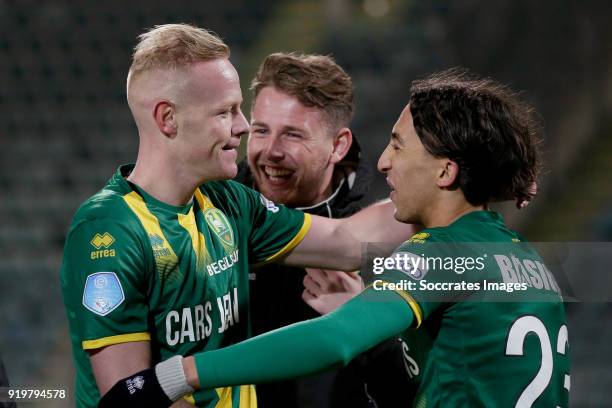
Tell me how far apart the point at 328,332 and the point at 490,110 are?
0.83 meters

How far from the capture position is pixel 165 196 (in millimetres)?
2732

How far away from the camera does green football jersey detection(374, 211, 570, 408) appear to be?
2.39 metres

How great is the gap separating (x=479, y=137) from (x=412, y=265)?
17.2 inches

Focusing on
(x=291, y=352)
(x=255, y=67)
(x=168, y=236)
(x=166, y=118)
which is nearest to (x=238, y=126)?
(x=166, y=118)

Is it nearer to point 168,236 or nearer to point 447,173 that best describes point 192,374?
point 168,236

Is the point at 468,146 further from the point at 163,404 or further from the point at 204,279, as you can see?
the point at 163,404

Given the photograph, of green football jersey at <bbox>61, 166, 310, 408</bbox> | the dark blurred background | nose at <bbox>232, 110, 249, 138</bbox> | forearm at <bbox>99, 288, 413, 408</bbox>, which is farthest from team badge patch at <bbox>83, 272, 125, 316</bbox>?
the dark blurred background

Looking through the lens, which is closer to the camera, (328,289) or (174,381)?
(174,381)

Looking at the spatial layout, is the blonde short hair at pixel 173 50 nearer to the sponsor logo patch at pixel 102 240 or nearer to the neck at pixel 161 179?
the neck at pixel 161 179

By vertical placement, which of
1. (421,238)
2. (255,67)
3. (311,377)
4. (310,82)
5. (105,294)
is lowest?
(311,377)

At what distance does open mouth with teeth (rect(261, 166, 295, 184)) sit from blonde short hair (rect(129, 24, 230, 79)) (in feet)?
2.91

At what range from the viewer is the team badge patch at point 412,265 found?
234 centimetres

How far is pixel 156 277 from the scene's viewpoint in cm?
257

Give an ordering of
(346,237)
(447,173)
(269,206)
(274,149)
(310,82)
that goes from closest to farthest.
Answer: (447,173), (269,206), (346,237), (274,149), (310,82)
